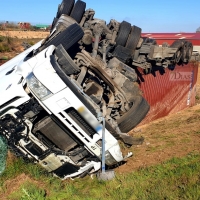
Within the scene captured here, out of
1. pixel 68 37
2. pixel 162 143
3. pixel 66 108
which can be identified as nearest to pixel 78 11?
pixel 68 37

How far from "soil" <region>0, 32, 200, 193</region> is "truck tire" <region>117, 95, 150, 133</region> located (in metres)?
0.52

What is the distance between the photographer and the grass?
4066mm

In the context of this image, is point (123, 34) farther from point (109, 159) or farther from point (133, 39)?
point (109, 159)

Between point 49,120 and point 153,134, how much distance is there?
125 inches

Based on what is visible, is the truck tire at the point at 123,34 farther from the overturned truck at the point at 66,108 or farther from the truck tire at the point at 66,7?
the truck tire at the point at 66,7

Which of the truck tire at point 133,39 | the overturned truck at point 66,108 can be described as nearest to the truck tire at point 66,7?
the truck tire at point 133,39

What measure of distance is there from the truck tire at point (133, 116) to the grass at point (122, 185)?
2.57ft

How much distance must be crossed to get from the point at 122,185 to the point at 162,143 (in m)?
2.05

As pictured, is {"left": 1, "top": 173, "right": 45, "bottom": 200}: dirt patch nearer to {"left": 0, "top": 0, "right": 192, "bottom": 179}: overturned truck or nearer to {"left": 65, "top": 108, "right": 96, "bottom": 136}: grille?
{"left": 0, "top": 0, "right": 192, "bottom": 179}: overturned truck

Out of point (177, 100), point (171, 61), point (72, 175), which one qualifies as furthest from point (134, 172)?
point (177, 100)

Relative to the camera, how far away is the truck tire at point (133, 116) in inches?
211

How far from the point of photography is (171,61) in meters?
7.22

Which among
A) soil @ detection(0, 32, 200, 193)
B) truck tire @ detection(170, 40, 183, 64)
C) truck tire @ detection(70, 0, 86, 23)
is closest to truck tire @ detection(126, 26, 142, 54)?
truck tire @ detection(170, 40, 183, 64)

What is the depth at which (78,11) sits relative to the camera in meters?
6.97
